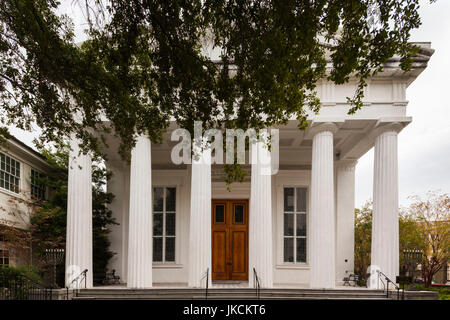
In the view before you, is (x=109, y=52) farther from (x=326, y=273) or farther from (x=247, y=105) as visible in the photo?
(x=326, y=273)

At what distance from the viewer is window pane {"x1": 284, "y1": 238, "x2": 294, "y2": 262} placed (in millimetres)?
20938

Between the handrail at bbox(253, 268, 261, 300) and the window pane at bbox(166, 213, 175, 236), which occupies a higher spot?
the window pane at bbox(166, 213, 175, 236)

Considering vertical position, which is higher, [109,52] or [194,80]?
[109,52]

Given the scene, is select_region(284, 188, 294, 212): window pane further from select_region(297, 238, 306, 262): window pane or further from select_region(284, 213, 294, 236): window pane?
select_region(297, 238, 306, 262): window pane

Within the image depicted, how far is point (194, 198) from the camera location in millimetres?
15805

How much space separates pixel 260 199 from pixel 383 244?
4.85 metres

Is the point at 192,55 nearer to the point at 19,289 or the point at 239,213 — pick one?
the point at 19,289

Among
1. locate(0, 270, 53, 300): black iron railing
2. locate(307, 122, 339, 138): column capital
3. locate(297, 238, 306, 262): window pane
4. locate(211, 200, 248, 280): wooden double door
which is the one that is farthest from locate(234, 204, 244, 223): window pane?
locate(0, 270, 53, 300): black iron railing

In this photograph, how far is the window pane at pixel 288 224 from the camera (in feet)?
69.6

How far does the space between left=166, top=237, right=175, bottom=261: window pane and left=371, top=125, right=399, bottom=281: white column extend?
32.8 feet

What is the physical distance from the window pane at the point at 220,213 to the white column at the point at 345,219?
19.0ft
